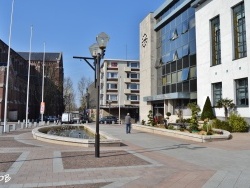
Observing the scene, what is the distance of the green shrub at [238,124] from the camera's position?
2225 cm

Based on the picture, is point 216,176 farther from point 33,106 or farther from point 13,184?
point 33,106

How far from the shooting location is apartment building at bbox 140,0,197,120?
35.0 m

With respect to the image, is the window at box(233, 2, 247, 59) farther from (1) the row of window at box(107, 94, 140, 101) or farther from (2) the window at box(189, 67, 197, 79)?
(1) the row of window at box(107, 94, 140, 101)

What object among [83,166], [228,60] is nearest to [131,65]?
[228,60]

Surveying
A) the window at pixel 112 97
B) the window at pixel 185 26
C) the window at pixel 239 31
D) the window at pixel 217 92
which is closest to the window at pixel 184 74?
the window at pixel 185 26

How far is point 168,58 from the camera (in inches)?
1628

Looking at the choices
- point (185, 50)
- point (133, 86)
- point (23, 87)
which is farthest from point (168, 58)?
point (23, 87)

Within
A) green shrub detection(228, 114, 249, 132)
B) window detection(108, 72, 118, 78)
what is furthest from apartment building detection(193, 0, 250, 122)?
window detection(108, 72, 118, 78)

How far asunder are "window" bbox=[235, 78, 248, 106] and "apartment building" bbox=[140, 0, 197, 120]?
8.48 m

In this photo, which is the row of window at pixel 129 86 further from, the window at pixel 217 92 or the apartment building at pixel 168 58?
the window at pixel 217 92

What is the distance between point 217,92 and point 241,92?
3.76 meters

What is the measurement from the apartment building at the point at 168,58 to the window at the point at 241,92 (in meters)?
8.48

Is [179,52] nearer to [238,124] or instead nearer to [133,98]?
[238,124]

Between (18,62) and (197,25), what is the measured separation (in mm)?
52497
